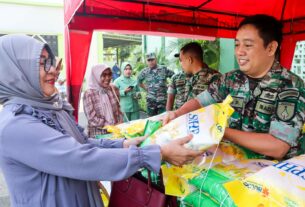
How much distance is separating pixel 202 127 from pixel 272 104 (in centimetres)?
49

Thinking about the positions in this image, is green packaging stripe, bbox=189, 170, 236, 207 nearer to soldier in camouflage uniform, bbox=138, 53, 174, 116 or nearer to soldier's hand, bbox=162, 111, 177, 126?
soldier's hand, bbox=162, 111, 177, 126

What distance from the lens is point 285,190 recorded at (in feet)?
3.12

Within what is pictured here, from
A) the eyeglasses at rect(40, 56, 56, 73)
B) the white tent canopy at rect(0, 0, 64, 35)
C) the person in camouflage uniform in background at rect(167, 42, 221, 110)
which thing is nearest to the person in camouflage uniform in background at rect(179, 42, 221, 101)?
the person in camouflage uniform in background at rect(167, 42, 221, 110)

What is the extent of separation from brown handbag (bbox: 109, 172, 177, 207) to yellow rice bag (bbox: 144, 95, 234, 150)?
0.65 feet

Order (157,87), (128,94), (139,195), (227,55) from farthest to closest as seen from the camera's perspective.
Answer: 1. (227,55)
2. (128,94)
3. (157,87)
4. (139,195)

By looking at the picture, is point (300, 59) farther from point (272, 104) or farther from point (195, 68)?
point (272, 104)

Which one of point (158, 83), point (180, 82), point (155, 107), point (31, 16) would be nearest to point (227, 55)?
point (158, 83)

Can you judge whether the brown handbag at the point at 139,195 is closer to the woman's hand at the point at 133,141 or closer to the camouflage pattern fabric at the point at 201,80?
A: the woman's hand at the point at 133,141

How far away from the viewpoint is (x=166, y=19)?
10.9 feet

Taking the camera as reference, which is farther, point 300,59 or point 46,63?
point 300,59

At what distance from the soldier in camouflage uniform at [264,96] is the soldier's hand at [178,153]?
26 centimetres

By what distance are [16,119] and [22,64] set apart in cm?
22

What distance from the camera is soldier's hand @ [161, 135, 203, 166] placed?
1116 mm

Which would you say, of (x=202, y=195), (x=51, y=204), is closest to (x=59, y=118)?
(x=51, y=204)
